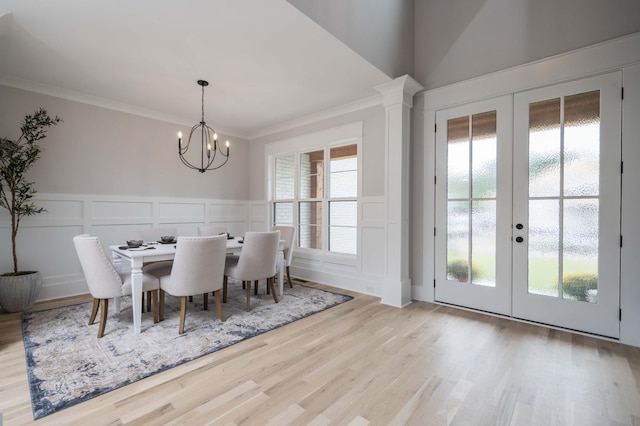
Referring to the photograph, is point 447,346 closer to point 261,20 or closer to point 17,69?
point 261,20

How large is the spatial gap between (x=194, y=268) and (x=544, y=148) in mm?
3478

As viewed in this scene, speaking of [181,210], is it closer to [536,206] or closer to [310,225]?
[310,225]

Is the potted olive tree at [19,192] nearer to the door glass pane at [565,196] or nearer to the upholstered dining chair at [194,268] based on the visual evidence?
the upholstered dining chair at [194,268]

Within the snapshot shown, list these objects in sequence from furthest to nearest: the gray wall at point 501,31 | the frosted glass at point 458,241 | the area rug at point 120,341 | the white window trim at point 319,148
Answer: the white window trim at point 319,148, the frosted glass at point 458,241, the gray wall at point 501,31, the area rug at point 120,341

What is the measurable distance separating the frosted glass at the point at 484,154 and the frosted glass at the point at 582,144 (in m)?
0.60

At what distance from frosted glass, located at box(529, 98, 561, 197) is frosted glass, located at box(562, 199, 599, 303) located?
232 millimetres

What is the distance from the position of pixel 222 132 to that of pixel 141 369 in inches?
165

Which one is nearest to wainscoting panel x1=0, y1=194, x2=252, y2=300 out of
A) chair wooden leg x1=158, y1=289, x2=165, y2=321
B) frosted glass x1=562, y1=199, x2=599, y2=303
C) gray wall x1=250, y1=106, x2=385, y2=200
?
chair wooden leg x1=158, y1=289, x2=165, y2=321

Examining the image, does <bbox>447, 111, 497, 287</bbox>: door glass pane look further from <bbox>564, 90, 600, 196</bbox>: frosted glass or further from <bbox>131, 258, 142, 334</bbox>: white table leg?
<bbox>131, 258, 142, 334</bbox>: white table leg

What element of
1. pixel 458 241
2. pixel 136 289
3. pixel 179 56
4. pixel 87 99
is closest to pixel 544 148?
pixel 458 241

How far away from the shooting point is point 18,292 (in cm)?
316

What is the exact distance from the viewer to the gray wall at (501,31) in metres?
2.64

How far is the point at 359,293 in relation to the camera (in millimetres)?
4074

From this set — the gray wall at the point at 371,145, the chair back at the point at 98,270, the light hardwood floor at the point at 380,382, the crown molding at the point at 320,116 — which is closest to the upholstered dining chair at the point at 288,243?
the gray wall at the point at 371,145
